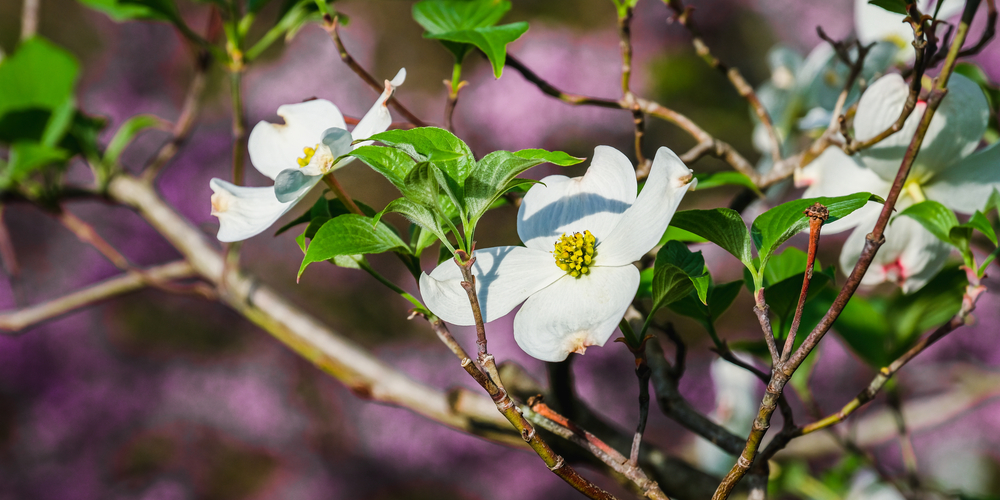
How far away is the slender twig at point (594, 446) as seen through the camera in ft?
0.69

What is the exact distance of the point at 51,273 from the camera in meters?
1.60

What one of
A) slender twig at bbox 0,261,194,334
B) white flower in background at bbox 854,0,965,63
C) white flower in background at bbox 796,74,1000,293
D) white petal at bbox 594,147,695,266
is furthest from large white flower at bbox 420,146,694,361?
slender twig at bbox 0,261,194,334

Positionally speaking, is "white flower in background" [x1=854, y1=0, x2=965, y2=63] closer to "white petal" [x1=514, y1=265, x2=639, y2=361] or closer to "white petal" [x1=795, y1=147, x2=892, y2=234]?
"white petal" [x1=795, y1=147, x2=892, y2=234]

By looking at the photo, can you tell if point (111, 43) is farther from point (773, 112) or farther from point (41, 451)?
point (773, 112)

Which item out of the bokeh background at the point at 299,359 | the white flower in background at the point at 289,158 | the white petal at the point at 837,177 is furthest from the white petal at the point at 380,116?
the bokeh background at the point at 299,359

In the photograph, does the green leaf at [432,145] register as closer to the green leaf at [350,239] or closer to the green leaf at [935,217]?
the green leaf at [350,239]

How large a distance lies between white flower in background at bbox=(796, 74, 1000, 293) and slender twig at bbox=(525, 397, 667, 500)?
138 millimetres

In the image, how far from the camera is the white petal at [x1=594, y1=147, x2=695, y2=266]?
0.61 ft

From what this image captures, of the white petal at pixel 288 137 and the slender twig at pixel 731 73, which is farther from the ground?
the slender twig at pixel 731 73

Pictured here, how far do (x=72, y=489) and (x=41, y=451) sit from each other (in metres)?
0.12

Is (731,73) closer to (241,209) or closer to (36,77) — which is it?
(241,209)

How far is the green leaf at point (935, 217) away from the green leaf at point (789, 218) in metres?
0.08

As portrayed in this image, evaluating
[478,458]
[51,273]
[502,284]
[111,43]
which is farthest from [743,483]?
[111,43]

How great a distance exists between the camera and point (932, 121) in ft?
0.93
